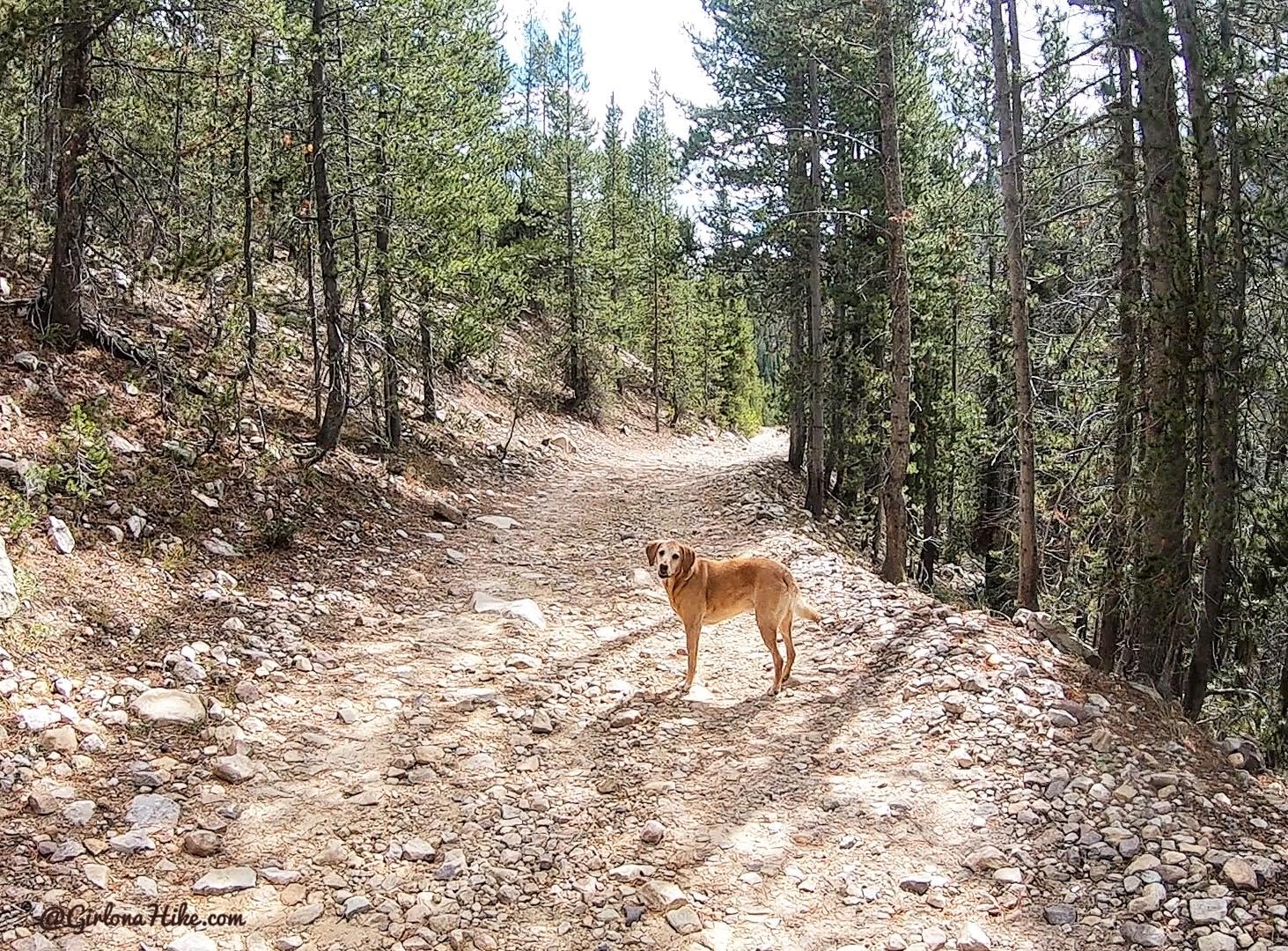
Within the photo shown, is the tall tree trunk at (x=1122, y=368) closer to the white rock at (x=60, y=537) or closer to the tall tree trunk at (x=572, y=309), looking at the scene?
the white rock at (x=60, y=537)

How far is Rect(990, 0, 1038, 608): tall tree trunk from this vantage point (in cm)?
1002

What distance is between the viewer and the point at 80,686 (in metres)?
5.92

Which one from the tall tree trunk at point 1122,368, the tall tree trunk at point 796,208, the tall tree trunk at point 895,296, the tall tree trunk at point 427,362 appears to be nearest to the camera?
the tall tree trunk at point 1122,368

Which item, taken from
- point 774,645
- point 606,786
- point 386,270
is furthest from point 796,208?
point 606,786

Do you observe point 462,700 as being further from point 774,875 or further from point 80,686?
point 774,875

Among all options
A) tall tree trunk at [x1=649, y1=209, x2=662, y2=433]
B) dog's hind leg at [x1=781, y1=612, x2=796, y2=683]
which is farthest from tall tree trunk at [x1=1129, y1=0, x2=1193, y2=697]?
tall tree trunk at [x1=649, y1=209, x2=662, y2=433]

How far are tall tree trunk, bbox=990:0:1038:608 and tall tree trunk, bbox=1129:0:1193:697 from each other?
87.9 inches

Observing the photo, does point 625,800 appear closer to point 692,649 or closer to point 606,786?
point 606,786

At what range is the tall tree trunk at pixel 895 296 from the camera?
1046 centimetres

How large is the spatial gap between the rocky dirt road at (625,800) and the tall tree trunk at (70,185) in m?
4.86

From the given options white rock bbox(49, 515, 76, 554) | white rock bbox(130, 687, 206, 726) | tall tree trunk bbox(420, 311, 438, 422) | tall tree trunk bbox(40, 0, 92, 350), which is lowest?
white rock bbox(130, 687, 206, 726)

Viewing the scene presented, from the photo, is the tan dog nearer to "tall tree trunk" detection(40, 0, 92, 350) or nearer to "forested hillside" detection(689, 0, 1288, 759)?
"forested hillside" detection(689, 0, 1288, 759)

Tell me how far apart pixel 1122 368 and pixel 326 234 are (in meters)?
10.7

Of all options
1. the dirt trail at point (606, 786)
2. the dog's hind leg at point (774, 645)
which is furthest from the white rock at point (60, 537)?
the dog's hind leg at point (774, 645)
